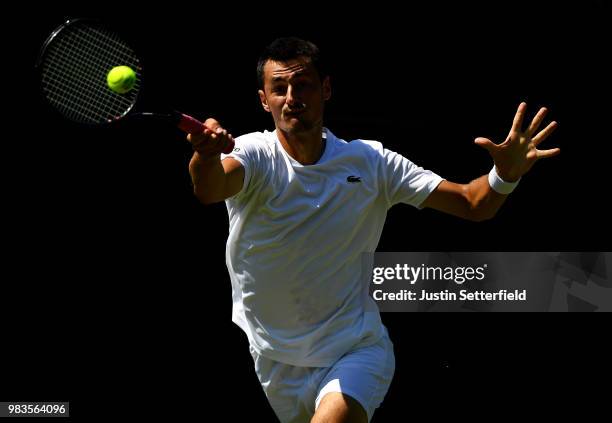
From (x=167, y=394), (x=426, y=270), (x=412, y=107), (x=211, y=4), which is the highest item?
(x=211, y=4)

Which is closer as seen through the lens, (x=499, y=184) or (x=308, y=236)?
(x=308, y=236)

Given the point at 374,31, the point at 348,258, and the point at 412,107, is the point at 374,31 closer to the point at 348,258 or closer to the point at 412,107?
the point at 412,107

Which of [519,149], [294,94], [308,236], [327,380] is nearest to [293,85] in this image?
[294,94]

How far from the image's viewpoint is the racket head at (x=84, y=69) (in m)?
5.00

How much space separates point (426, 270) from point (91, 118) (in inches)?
104

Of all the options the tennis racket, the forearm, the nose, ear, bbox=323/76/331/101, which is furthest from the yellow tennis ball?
the forearm

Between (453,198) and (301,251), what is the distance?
727mm

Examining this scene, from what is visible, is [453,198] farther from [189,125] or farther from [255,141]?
[189,125]

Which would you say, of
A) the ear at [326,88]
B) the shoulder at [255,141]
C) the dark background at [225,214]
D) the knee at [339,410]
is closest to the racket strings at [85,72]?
the shoulder at [255,141]

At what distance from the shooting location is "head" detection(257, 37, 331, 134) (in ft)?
16.7

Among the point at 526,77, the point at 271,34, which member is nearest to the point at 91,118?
the point at 271,34

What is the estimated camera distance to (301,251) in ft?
16.6

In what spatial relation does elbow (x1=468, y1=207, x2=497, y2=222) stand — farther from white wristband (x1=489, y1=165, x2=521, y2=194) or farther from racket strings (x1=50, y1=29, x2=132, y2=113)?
racket strings (x1=50, y1=29, x2=132, y2=113)

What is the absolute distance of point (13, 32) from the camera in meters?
6.16
